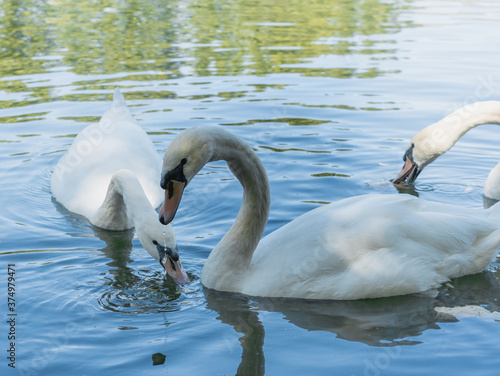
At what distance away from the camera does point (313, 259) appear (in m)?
5.99

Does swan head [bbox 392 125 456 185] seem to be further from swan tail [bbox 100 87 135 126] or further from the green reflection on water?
the green reflection on water

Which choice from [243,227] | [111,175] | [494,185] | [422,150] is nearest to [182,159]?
[243,227]

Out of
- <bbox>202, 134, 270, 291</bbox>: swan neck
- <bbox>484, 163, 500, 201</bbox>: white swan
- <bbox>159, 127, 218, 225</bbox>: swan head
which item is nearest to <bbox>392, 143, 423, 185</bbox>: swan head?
<bbox>484, 163, 500, 201</bbox>: white swan

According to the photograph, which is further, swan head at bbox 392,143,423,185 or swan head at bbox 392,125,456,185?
swan head at bbox 392,143,423,185

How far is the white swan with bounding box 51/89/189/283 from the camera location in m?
7.89

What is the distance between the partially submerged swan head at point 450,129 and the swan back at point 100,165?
3096 millimetres

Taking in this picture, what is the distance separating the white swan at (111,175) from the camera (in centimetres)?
789

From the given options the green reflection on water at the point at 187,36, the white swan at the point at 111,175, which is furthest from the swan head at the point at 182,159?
the green reflection on water at the point at 187,36

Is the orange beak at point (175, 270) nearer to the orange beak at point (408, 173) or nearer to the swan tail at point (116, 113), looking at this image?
the swan tail at point (116, 113)

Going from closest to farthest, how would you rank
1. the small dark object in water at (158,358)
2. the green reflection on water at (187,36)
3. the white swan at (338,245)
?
the small dark object in water at (158,358) < the white swan at (338,245) < the green reflection on water at (187,36)

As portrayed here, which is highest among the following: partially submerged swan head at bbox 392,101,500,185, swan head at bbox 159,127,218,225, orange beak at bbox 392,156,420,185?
swan head at bbox 159,127,218,225

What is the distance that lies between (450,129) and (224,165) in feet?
9.61

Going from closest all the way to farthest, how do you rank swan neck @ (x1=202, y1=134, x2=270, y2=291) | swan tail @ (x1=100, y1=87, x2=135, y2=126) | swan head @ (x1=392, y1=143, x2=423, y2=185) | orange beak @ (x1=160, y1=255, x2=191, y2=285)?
swan neck @ (x1=202, y1=134, x2=270, y2=291), orange beak @ (x1=160, y1=255, x2=191, y2=285), swan head @ (x1=392, y1=143, x2=423, y2=185), swan tail @ (x1=100, y1=87, x2=135, y2=126)

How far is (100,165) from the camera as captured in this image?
29.0 feet
